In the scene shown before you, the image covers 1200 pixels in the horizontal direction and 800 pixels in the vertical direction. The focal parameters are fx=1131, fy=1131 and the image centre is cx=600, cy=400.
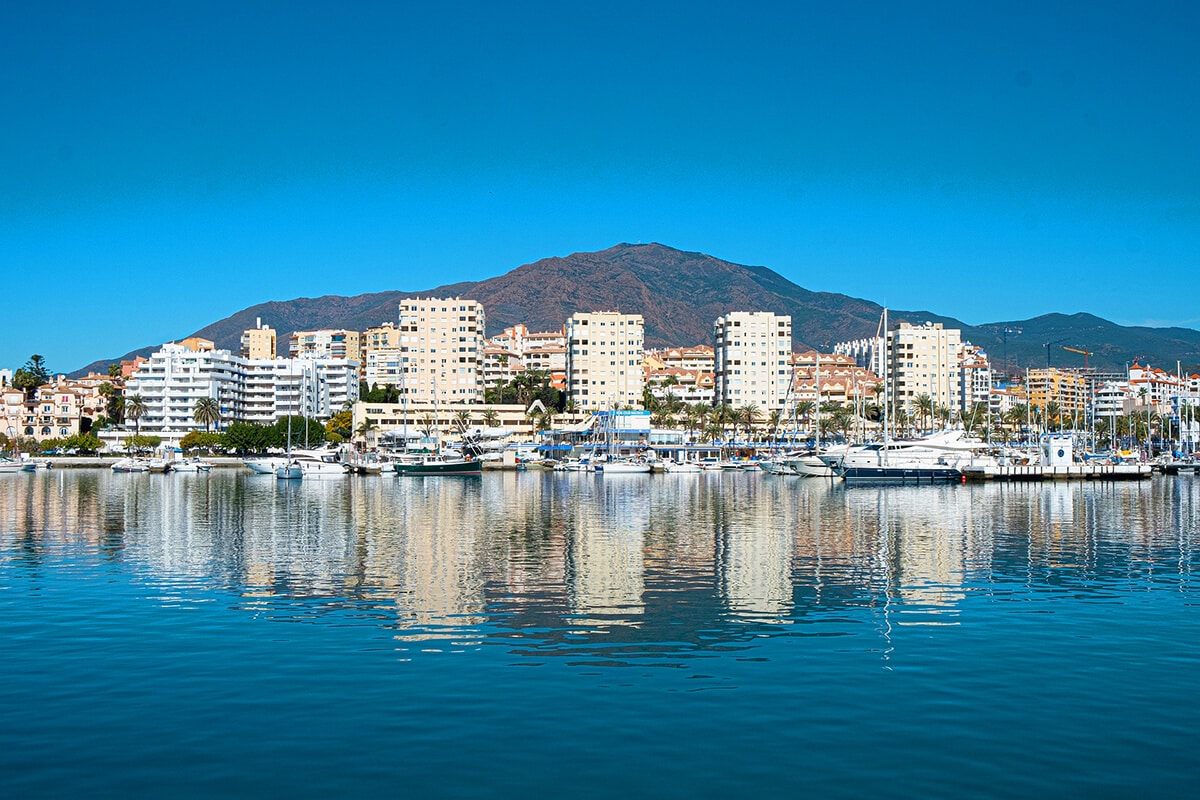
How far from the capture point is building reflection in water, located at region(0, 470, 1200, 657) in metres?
23.7

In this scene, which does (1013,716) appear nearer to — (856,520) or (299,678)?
(299,678)

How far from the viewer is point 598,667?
18625mm

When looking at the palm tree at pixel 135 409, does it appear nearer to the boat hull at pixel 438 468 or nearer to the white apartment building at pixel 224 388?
the white apartment building at pixel 224 388

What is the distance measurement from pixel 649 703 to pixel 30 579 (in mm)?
19951

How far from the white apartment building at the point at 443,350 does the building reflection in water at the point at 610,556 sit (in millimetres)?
115929

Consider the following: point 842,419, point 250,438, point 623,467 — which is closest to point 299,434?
point 250,438

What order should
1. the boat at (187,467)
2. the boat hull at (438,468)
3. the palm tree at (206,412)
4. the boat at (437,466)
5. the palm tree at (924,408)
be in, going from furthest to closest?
the palm tree at (924,408) → the palm tree at (206,412) → the boat at (187,467) → the boat at (437,466) → the boat hull at (438,468)

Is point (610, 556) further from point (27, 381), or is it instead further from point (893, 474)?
point (27, 381)

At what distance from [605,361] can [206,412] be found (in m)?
63.9

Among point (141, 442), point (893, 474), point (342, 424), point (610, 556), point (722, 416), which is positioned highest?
point (722, 416)

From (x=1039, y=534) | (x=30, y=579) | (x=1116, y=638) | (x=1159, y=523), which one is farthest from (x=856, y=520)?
(x=30, y=579)

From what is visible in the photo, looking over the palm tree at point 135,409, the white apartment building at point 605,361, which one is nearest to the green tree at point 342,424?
the palm tree at point 135,409

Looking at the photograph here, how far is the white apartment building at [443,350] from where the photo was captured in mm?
182663

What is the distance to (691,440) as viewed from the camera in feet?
565
